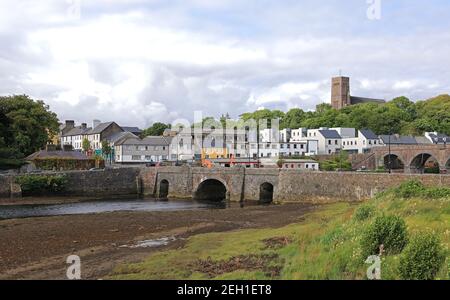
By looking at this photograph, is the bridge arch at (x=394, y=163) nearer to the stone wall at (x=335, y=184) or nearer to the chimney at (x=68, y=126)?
the stone wall at (x=335, y=184)

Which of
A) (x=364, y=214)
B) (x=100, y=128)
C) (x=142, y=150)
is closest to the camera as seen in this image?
(x=364, y=214)

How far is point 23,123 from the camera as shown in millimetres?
75562

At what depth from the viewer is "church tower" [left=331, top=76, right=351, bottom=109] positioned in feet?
600

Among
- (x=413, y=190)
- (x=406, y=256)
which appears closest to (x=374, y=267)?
(x=406, y=256)

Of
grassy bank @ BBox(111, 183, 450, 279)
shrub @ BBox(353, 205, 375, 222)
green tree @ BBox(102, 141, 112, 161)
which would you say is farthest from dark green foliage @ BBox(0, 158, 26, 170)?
shrub @ BBox(353, 205, 375, 222)

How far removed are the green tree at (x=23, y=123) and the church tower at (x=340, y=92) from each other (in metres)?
125

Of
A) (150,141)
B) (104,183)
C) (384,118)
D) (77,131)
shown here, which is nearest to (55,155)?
(104,183)

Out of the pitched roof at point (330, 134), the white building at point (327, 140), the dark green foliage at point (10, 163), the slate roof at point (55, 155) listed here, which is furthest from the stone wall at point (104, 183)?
the pitched roof at point (330, 134)

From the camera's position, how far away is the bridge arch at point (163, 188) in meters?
69.8

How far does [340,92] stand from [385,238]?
172 m

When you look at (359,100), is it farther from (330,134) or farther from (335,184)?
(335,184)
